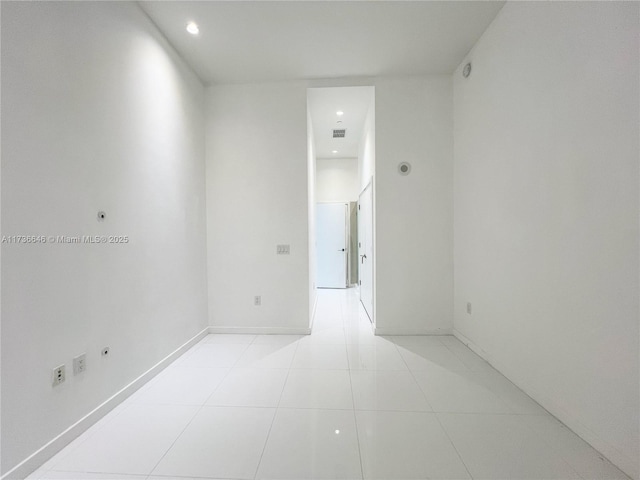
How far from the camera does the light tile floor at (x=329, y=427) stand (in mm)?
1355

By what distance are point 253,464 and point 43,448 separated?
114 cm

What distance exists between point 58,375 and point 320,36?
3.28m

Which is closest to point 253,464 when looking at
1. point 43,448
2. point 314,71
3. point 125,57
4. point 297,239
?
point 43,448

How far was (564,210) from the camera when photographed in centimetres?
166

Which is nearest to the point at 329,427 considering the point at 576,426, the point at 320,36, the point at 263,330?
the point at 576,426

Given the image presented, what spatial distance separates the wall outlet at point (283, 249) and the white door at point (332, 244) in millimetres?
2885

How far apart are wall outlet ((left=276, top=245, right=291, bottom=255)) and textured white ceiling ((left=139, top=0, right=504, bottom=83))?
207 centimetres

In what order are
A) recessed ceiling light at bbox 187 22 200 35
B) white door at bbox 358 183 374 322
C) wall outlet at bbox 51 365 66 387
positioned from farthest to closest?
white door at bbox 358 183 374 322 → recessed ceiling light at bbox 187 22 200 35 → wall outlet at bbox 51 365 66 387

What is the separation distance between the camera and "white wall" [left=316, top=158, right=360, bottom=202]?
616cm

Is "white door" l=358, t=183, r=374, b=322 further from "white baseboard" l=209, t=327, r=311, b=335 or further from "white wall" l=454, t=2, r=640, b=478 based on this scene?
"white wall" l=454, t=2, r=640, b=478

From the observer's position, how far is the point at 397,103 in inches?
126

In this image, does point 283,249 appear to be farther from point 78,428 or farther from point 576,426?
point 576,426

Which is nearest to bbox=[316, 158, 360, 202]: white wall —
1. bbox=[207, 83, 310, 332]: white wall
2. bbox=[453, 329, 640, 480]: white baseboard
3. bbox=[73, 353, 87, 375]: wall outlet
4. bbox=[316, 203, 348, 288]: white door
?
bbox=[316, 203, 348, 288]: white door

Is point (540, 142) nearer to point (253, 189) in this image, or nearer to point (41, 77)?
point (253, 189)
